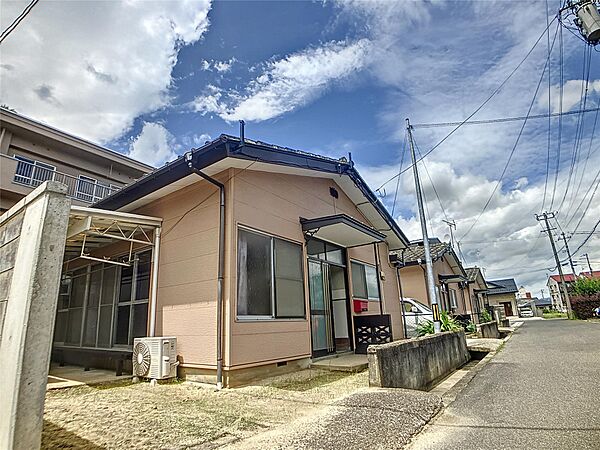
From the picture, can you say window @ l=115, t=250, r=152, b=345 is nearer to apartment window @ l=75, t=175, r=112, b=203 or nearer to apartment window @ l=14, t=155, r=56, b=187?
apartment window @ l=14, t=155, r=56, b=187

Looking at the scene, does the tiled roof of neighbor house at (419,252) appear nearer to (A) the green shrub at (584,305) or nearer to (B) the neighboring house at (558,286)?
(A) the green shrub at (584,305)

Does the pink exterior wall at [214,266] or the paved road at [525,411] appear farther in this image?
the pink exterior wall at [214,266]

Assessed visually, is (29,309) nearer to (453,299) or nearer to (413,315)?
(413,315)

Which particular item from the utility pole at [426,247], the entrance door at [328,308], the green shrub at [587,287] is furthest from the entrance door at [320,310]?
the green shrub at [587,287]

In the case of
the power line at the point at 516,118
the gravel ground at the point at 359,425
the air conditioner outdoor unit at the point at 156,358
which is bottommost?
the gravel ground at the point at 359,425

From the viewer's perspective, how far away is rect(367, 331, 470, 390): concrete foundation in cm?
447

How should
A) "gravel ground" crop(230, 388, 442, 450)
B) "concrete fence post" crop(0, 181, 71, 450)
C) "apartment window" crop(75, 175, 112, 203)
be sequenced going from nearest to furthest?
"concrete fence post" crop(0, 181, 71, 450)
"gravel ground" crop(230, 388, 442, 450)
"apartment window" crop(75, 175, 112, 203)

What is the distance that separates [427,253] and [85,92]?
8.48 m

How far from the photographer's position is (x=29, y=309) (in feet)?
6.89

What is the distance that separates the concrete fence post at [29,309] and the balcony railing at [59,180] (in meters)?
10.5

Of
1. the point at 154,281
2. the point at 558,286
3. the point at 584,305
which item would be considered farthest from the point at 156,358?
the point at 558,286

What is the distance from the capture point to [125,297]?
23.2 feet

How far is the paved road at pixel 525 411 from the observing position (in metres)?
2.76

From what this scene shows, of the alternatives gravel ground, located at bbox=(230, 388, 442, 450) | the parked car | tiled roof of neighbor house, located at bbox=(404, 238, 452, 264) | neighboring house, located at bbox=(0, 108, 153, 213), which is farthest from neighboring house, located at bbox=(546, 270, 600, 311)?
neighboring house, located at bbox=(0, 108, 153, 213)
